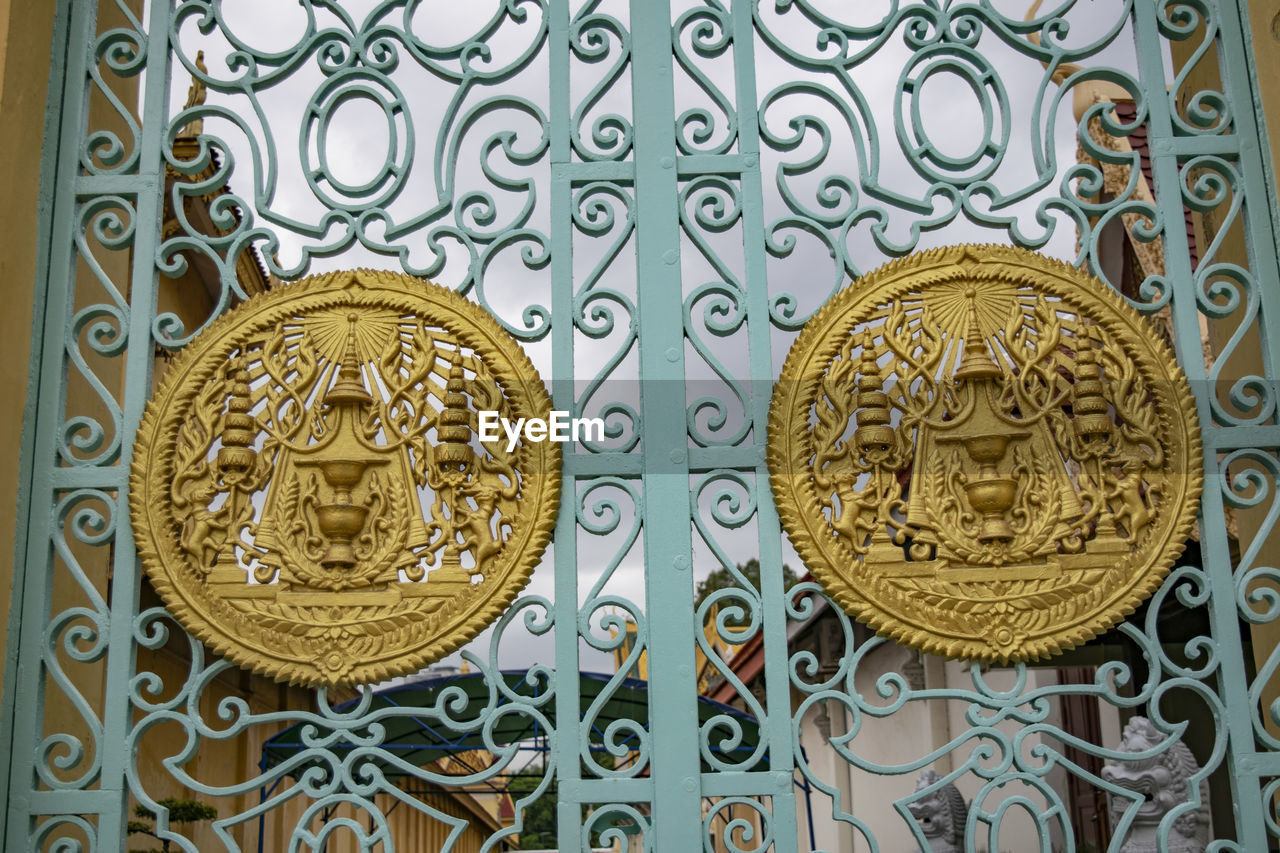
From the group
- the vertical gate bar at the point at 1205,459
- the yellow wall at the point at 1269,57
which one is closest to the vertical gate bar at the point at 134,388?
the vertical gate bar at the point at 1205,459

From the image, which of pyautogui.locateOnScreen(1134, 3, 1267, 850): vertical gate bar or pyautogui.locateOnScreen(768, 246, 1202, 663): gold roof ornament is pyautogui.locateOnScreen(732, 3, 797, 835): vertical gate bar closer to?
pyautogui.locateOnScreen(768, 246, 1202, 663): gold roof ornament

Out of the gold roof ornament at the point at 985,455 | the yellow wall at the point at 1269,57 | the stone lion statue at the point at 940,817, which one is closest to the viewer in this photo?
the gold roof ornament at the point at 985,455

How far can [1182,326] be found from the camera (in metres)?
3.62

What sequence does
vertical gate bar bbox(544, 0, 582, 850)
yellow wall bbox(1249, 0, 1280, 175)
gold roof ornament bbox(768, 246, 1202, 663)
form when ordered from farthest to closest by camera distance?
yellow wall bbox(1249, 0, 1280, 175)
gold roof ornament bbox(768, 246, 1202, 663)
vertical gate bar bbox(544, 0, 582, 850)

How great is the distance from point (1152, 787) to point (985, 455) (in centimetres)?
167

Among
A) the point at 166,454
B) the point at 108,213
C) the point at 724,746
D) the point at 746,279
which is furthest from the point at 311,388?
the point at 724,746

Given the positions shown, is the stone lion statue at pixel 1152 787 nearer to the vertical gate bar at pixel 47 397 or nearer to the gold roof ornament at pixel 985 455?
the gold roof ornament at pixel 985 455

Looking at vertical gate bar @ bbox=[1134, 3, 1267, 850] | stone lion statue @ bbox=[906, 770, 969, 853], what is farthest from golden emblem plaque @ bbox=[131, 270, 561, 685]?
stone lion statue @ bbox=[906, 770, 969, 853]

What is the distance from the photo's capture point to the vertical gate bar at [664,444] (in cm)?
330

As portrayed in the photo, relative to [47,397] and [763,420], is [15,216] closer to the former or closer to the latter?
[47,397]

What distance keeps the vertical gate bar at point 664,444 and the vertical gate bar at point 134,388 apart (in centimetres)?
132

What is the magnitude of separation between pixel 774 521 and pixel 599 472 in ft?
1.56

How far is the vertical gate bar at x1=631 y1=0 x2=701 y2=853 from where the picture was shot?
3.30m

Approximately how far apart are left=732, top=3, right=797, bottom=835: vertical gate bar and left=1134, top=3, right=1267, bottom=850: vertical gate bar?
109cm
